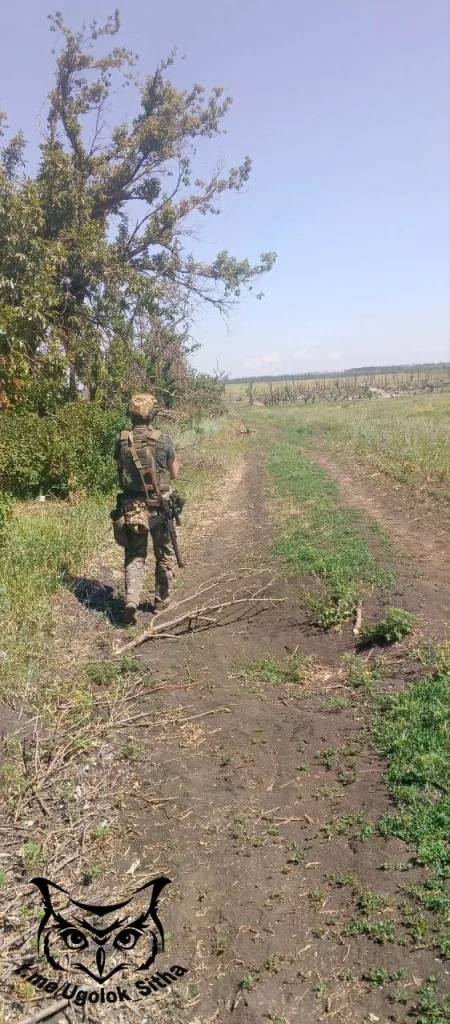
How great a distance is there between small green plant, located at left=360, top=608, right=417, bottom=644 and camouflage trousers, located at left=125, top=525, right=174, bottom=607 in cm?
221

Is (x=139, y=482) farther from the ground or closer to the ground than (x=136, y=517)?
farther from the ground

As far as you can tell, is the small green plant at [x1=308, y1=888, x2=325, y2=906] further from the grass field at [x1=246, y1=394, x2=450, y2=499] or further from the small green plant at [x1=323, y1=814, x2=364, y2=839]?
the grass field at [x1=246, y1=394, x2=450, y2=499]

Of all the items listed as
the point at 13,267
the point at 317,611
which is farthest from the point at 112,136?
the point at 317,611

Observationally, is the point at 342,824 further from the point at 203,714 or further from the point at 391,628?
the point at 391,628

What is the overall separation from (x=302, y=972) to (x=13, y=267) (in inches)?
525

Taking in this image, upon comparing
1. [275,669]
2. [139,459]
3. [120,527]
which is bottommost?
[275,669]

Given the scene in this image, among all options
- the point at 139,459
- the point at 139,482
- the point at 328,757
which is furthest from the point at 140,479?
the point at 328,757

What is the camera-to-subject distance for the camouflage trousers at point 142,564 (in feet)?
20.3

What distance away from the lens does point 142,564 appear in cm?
635

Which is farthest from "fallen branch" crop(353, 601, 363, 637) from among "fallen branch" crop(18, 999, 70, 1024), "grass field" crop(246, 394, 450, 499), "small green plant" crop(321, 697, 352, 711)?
"grass field" crop(246, 394, 450, 499)

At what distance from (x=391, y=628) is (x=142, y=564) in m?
2.52

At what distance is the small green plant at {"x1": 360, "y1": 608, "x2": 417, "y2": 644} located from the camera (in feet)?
16.4

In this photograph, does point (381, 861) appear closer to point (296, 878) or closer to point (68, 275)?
point (296, 878)

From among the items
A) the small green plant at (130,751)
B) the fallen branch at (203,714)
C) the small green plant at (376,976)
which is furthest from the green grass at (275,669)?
the small green plant at (376,976)
